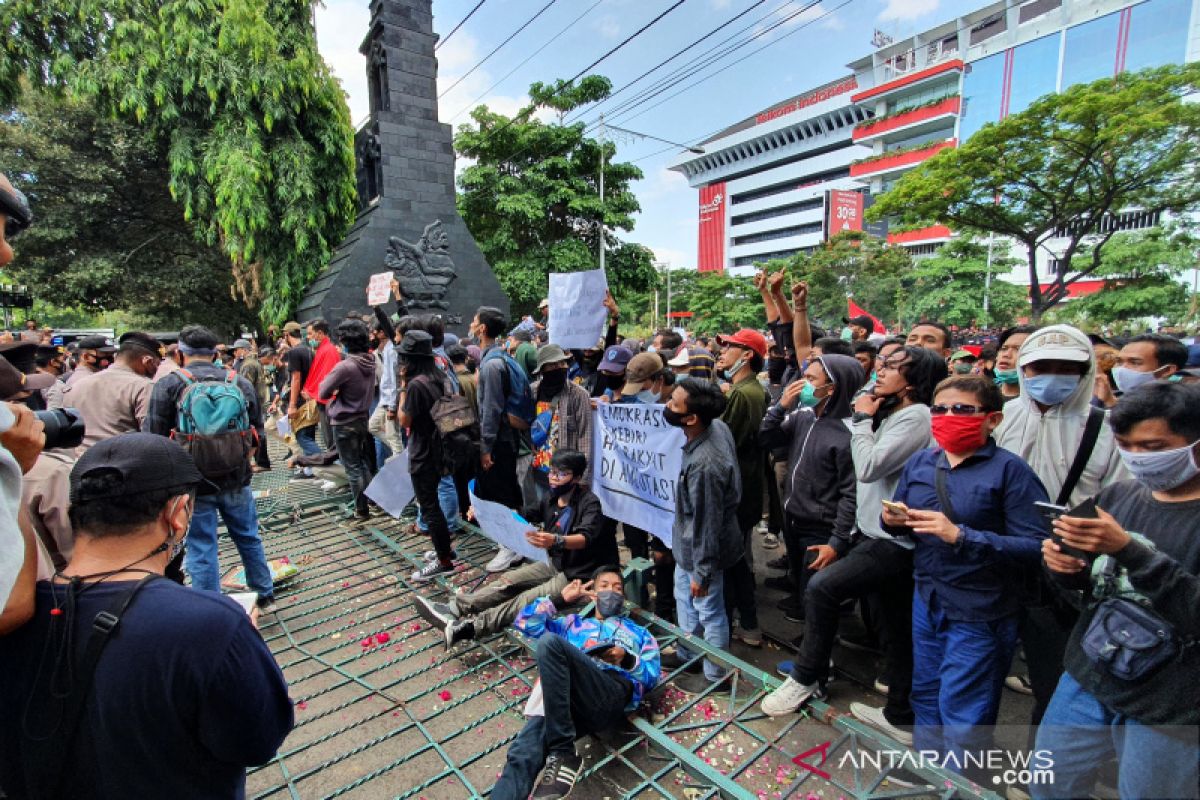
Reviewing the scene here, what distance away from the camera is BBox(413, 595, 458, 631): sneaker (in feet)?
11.2

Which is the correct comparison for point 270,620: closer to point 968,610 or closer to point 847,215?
point 968,610

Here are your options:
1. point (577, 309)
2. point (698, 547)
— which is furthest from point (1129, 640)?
point (577, 309)

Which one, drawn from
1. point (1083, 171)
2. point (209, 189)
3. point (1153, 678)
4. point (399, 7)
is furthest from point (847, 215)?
point (1153, 678)

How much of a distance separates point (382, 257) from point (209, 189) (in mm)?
5341

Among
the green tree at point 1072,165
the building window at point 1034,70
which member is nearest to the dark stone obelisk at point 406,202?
the green tree at point 1072,165

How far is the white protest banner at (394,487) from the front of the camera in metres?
4.46

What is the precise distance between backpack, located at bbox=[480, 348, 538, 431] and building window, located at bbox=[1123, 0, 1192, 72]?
4680 centimetres

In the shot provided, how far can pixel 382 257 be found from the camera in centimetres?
1213

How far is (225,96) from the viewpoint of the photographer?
13094 millimetres

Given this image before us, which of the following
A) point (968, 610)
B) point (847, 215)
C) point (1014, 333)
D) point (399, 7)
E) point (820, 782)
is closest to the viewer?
point (968, 610)

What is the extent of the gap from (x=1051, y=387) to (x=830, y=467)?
1.02 metres

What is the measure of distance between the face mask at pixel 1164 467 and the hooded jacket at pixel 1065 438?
2.32ft

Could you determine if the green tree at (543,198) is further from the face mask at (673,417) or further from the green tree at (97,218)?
the face mask at (673,417)

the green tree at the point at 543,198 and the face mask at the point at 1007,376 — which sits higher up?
the green tree at the point at 543,198
